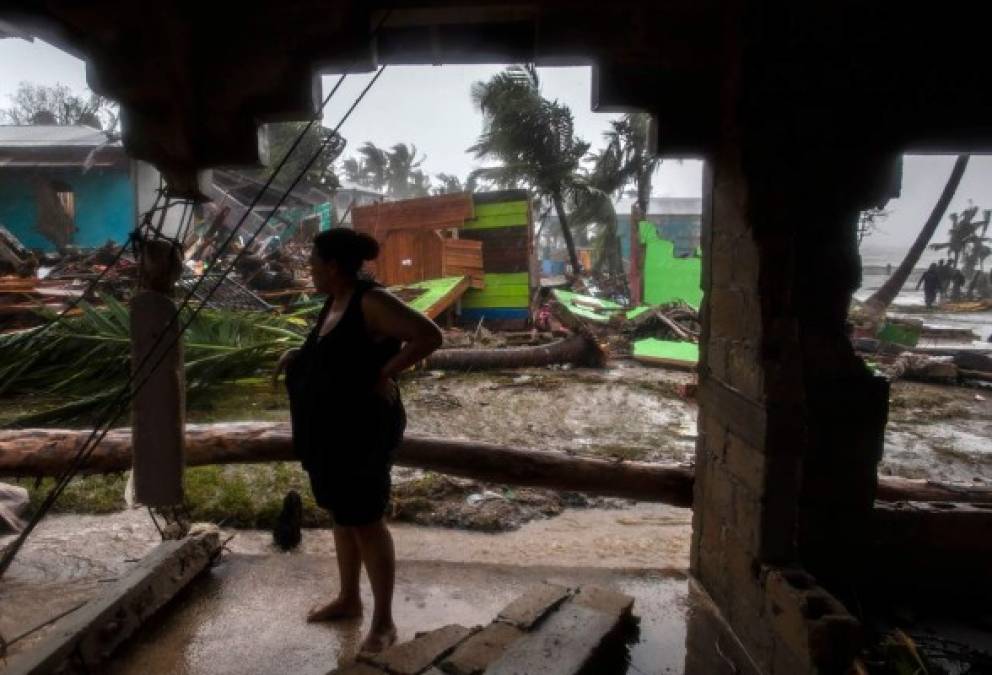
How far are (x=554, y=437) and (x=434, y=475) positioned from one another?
78.5 inches

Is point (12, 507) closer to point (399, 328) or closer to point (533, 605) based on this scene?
point (399, 328)

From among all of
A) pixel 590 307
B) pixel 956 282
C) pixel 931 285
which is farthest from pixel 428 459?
pixel 956 282

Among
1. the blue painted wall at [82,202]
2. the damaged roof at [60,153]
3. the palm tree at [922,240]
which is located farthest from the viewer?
the blue painted wall at [82,202]

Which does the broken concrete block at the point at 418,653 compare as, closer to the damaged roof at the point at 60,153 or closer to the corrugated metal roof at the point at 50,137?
the corrugated metal roof at the point at 50,137

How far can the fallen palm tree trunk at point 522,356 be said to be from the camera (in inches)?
399

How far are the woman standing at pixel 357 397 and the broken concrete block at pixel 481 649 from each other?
18.2 inches

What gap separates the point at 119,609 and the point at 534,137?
1691cm

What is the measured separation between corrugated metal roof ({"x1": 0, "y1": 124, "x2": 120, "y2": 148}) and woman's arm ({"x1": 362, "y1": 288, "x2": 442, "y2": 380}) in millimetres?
17145

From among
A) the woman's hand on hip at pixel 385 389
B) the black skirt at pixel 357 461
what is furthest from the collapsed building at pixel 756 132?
the black skirt at pixel 357 461

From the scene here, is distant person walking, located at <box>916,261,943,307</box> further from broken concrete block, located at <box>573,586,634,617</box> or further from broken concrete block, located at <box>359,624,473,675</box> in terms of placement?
broken concrete block, located at <box>359,624,473,675</box>

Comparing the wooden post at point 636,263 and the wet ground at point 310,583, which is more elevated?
the wooden post at point 636,263

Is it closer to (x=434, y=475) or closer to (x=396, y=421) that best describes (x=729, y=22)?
(x=396, y=421)

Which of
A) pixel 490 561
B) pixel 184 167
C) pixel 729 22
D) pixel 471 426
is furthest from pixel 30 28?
pixel 471 426

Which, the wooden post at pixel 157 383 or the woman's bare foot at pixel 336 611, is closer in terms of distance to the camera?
the wooden post at pixel 157 383
